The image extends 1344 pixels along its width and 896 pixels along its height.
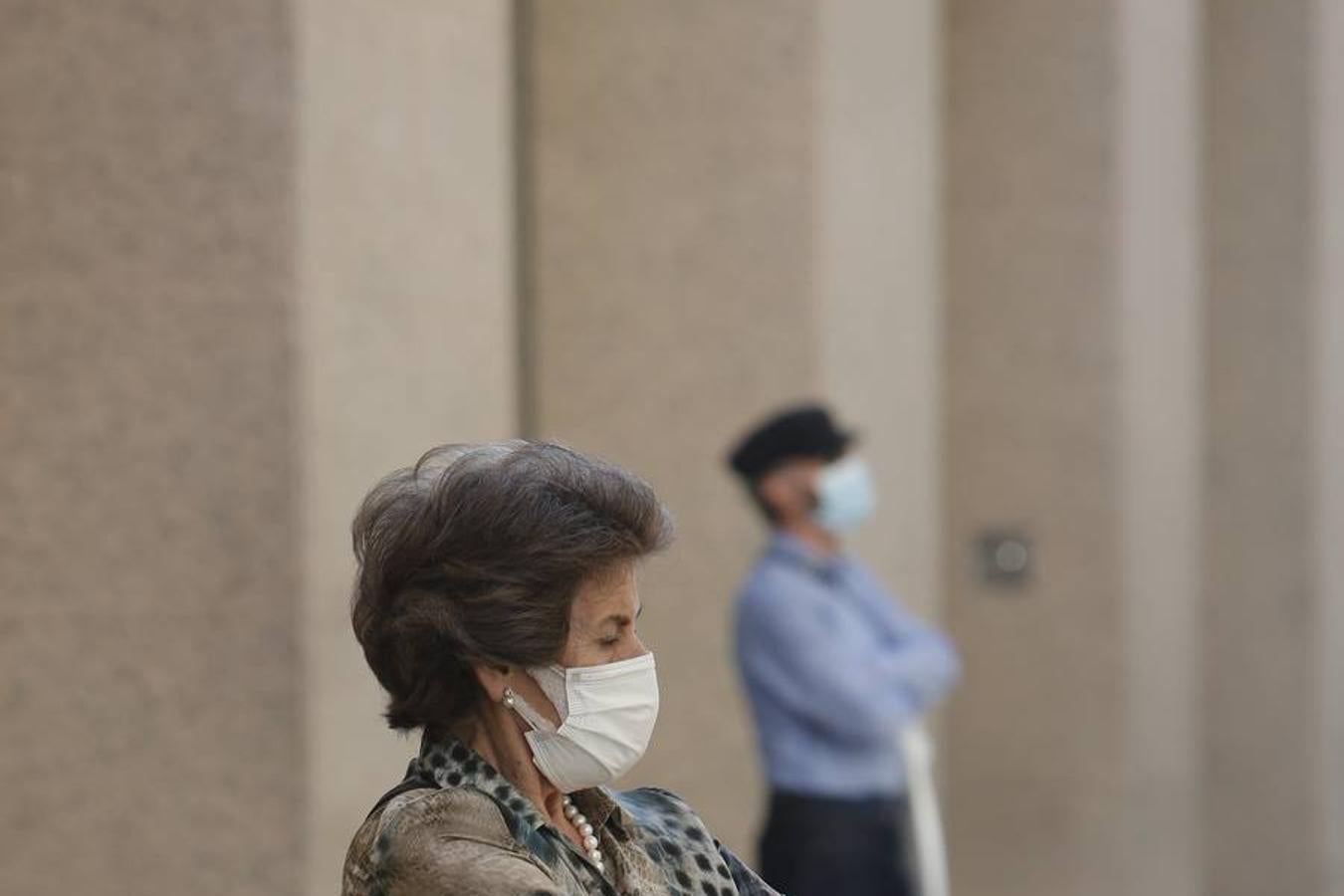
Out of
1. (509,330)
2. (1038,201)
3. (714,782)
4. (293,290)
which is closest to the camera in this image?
(293,290)

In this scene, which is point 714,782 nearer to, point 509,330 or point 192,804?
point 509,330

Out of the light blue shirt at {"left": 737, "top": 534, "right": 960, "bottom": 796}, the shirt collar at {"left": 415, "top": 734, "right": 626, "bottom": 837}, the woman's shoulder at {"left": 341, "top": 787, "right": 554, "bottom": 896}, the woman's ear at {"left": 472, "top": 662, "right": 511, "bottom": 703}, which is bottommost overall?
the light blue shirt at {"left": 737, "top": 534, "right": 960, "bottom": 796}

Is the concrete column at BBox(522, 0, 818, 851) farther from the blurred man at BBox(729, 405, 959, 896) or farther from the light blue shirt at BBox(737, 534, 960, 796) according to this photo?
the light blue shirt at BBox(737, 534, 960, 796)

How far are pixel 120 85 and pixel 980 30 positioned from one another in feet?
17.6

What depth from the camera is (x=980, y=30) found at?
9.57 metres

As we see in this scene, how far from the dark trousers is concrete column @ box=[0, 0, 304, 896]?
4.80 ft

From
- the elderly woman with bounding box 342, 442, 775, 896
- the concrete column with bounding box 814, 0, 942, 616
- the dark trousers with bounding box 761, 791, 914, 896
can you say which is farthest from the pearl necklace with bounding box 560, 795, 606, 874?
the concrete column with bounding box 814, 0, 942, 616

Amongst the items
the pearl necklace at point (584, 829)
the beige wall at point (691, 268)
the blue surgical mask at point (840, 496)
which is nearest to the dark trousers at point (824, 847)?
the blue surgical mask at point (840, 496)

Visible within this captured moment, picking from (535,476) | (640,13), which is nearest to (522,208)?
(640,13)

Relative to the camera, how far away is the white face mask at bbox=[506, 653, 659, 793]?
248cm

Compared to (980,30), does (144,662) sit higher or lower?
lower

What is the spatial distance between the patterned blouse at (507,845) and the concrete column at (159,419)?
7.36 ft

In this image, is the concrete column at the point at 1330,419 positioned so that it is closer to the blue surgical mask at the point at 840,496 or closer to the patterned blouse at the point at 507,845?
the blue surgical mask at the point at 840,496

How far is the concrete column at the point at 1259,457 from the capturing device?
11.3 metres
